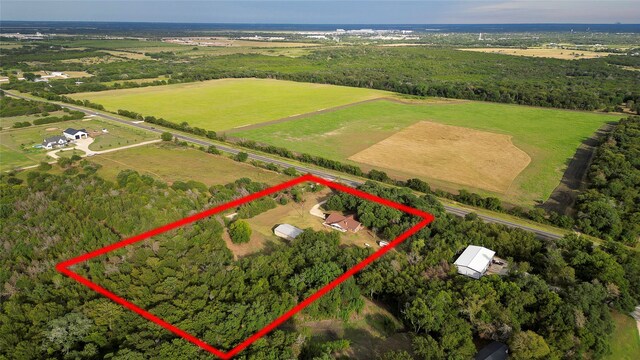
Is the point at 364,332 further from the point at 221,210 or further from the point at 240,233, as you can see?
the point at 221,210

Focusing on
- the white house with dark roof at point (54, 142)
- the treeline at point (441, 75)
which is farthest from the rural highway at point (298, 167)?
the treeline at point (441, 75)

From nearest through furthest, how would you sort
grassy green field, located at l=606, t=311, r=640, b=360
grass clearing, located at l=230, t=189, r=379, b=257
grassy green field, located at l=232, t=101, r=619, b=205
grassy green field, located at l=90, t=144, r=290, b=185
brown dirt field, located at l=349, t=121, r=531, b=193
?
grassy green field, located at l=606, t=311, r=640, b=360 < grass clearing, located at l=230, t=189, r=379, b=257 < grassy green field, located at l=90, t=144, r=290, b=185 < brown dirt field, located at l=349, t=121, r=531, b=193 < grassy green field, located at l=232, t=101, r=619, b=205

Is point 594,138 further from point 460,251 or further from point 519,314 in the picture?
point 519,314

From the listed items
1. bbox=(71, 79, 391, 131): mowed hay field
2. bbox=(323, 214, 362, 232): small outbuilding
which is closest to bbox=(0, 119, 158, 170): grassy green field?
bbox=(71, 79, 391, 131): mowed hay field

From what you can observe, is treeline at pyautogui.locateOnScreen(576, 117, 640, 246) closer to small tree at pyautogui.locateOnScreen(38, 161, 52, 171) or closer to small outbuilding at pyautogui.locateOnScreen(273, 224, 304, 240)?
small outbuilding at pyautogui.locateOnScreen(273, 224, 304, 240)

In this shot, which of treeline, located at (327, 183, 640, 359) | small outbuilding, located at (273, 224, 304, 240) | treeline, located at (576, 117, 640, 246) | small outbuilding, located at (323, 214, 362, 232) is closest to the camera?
treeline, located at (327, 183, 640, 359)

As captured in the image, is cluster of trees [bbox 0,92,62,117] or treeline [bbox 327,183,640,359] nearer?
treeline [bbox 327,183,640,359]

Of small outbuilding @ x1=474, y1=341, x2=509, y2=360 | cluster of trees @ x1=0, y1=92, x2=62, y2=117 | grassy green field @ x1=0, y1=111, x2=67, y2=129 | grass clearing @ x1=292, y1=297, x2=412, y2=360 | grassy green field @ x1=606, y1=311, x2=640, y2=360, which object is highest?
cluster of trees @ x1=0, y1=92, x2=62, y2=117
